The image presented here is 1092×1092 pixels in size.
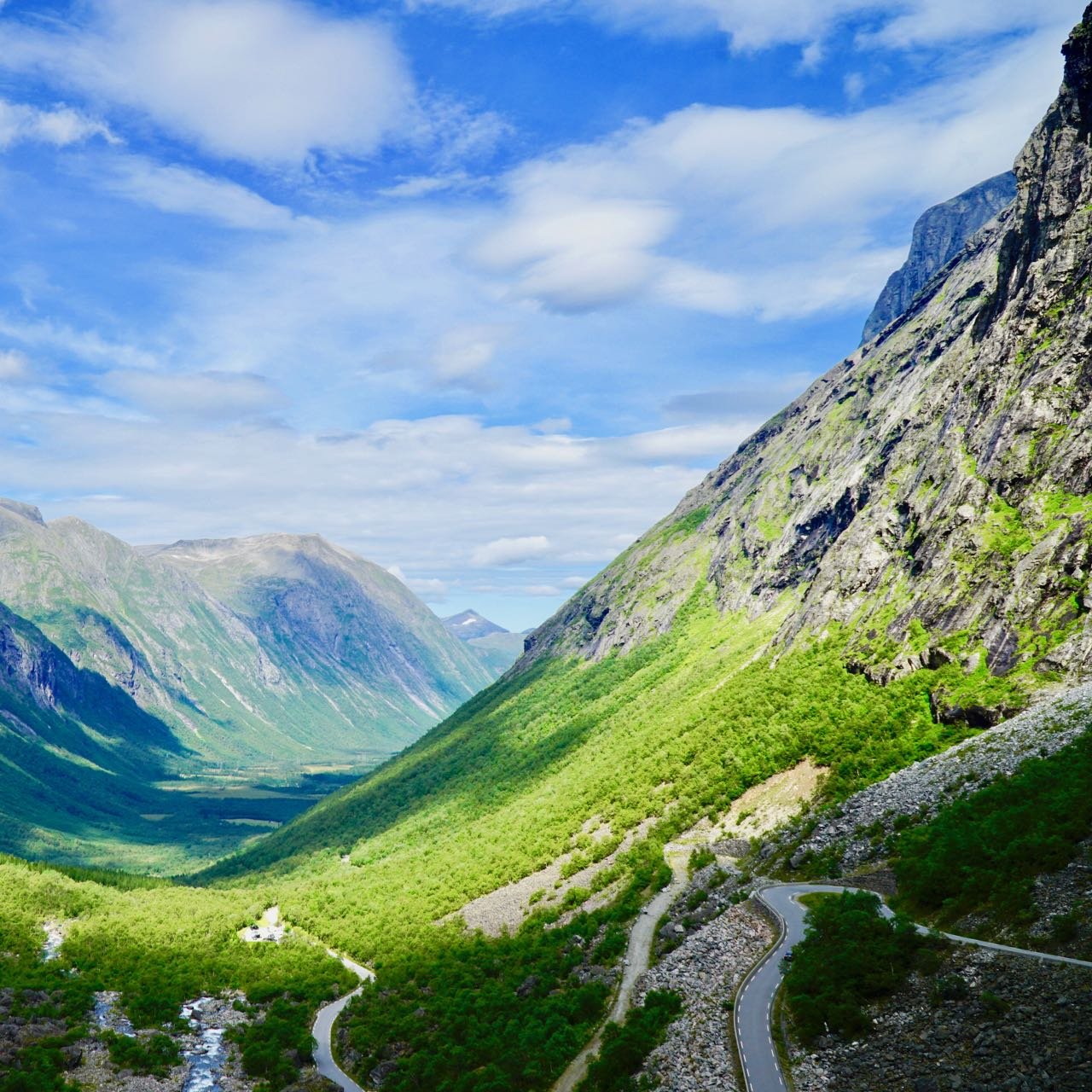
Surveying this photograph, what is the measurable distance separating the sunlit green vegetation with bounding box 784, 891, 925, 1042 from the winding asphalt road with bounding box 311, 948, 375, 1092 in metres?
48.7

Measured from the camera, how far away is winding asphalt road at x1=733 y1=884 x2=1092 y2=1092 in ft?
130

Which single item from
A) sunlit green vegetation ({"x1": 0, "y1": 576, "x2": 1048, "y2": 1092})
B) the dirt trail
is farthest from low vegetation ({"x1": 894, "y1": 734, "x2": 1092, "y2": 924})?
the dirt trail

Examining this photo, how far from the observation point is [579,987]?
65.8 m

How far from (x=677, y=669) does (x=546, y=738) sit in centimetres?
3456

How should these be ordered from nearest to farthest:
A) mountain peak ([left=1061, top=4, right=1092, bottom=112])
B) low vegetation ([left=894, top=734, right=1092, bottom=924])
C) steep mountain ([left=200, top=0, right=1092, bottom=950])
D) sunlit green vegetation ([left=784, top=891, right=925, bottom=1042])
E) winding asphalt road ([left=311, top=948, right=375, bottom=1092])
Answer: sunlit green vegetation ([left=784, top=891, right=925, bottom=1042]) → low vegetation ([left=894, top=734, right=1092, bottom=924]) → winding asphalt road ([left=311, top=948, right=375, bottom=1092]) → steep mountain ([left=200, top=0, right=1092, bottom=950]) → mountain peak ([left=1061, top=4, right=1092, bottom=112])

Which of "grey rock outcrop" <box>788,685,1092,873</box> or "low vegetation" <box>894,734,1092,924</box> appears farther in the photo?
"grey rock outcrop" <box>788,685,1092,873</box>

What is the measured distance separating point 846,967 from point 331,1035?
67966 mm

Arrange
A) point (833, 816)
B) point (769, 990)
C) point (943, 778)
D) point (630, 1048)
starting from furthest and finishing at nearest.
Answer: point (833, 816)
point (943, 778)
point (769, 990)
point (630, 1048)

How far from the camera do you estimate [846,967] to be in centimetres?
4447

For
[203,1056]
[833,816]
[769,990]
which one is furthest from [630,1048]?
[203,1056]

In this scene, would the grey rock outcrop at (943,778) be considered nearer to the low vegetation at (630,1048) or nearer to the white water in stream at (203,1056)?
the low vegetation at (630,1048)

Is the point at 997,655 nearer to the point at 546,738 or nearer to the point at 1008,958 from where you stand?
the point at 1008,958

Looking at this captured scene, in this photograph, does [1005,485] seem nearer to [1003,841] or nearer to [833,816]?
[833,816]

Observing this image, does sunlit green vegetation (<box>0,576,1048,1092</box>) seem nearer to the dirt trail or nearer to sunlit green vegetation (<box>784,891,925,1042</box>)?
the dirt trail
